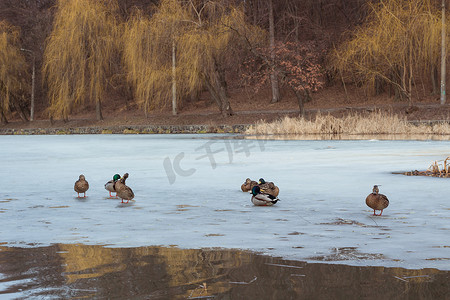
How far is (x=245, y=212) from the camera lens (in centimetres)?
881

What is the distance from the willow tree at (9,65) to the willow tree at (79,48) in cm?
620

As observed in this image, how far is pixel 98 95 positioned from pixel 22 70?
10.7m

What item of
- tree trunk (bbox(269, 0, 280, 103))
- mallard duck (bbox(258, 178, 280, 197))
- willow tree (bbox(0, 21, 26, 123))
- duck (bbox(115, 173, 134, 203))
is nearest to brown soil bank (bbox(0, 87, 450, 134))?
tree trunk (bbox(269, 0, 280, 103))

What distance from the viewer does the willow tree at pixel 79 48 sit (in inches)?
1818

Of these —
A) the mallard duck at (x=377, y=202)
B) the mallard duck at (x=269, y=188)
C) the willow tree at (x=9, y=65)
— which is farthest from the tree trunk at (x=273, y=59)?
the mallard duck at (x=377, y=202)

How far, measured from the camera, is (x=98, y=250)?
630 cm

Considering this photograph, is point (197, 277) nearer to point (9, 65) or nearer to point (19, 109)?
point (9, 65)

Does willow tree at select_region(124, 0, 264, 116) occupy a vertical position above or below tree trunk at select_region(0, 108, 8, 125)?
above

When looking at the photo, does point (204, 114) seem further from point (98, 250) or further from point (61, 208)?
point (98, 250)

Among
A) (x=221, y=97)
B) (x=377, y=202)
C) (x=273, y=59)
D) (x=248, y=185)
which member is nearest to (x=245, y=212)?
(x=377, y=202)

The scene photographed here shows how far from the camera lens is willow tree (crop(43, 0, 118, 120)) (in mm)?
46188

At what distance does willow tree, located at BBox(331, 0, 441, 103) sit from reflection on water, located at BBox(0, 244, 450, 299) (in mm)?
34452

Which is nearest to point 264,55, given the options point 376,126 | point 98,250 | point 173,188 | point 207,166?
point 376,126

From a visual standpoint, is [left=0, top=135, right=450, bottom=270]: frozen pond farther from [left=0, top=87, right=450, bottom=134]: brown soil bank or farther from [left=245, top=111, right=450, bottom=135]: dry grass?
[left=0, top=87, right=450, bottom=134]: brown soil bank
